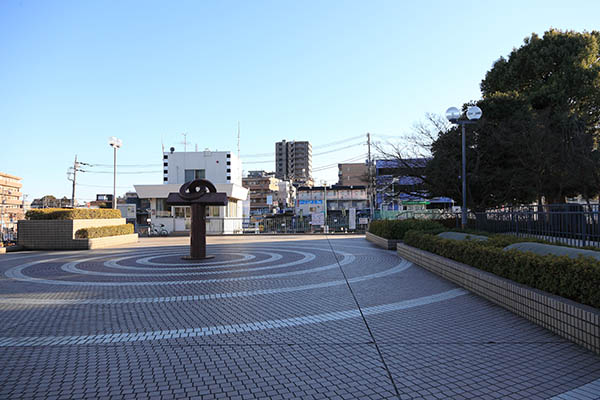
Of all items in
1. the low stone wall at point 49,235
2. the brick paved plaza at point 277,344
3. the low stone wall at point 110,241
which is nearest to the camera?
the brick paved plaza at point 277,344

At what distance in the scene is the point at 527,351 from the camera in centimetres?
452

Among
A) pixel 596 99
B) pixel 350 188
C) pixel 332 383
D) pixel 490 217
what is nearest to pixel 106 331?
pixel 332 383

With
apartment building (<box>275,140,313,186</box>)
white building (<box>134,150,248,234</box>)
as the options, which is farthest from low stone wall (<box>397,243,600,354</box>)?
apartment building (<box>275,140,313,186</box>)

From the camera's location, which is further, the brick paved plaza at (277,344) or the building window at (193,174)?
the building window at (193,174)

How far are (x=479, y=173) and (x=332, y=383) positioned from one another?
67.3 ft

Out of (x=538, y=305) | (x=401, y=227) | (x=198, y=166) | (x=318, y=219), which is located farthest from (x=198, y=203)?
(x=198, y=166)

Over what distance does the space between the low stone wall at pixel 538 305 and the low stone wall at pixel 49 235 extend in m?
16.5

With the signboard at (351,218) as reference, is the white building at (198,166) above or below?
above

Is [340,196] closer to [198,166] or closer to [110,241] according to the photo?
[198,166]

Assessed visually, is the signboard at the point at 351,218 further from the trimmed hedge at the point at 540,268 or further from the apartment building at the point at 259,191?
the apartment building at the point at 259,191

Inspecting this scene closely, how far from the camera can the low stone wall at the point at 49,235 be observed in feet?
58.0

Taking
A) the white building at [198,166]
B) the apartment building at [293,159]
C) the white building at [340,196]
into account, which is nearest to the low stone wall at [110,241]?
the white building at [198,166]

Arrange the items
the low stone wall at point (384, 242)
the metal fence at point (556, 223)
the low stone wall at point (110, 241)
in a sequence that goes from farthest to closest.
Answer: the low stone wall at point (110, 241) → the low stone wall at point (384, 242) → the metal fence at point (556, 223)

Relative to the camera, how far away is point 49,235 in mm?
17750
